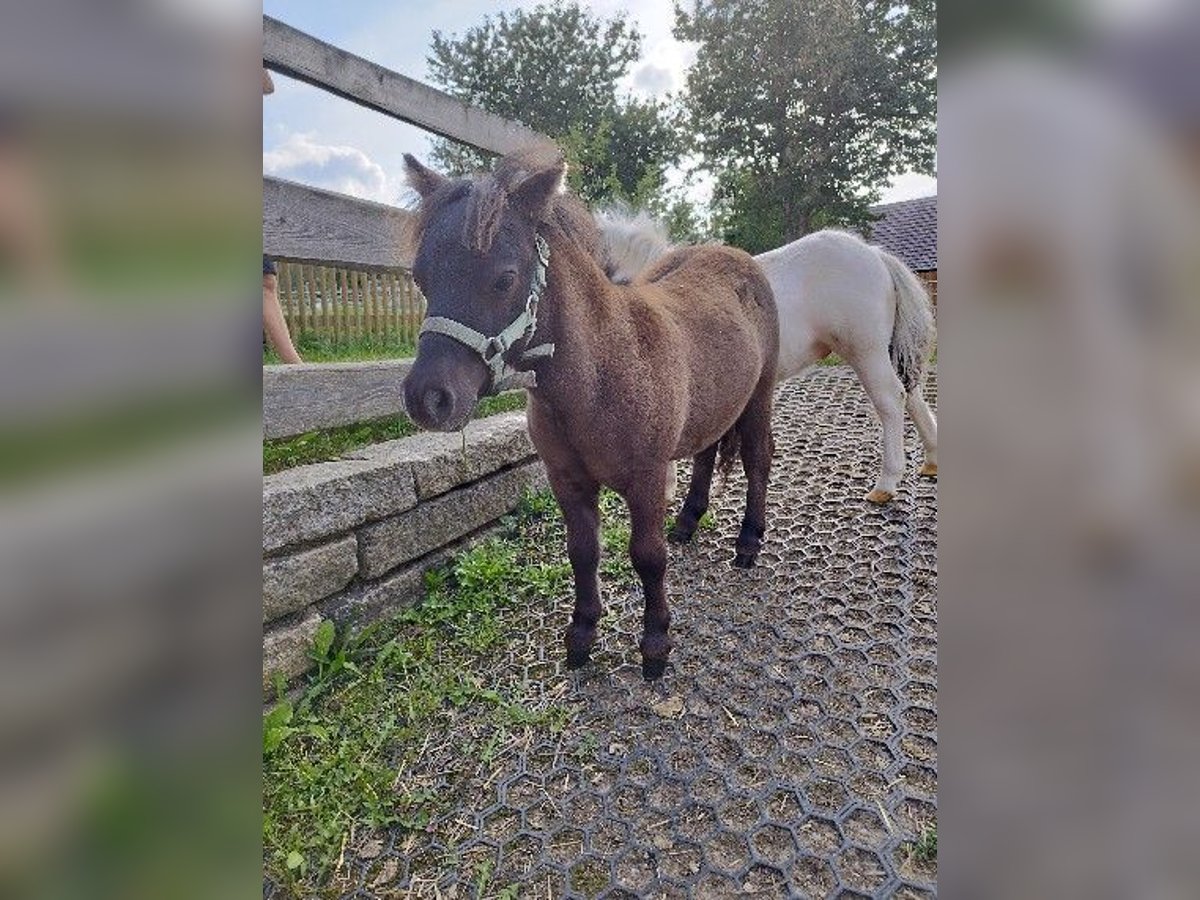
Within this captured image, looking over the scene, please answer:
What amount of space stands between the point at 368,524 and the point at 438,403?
817mm

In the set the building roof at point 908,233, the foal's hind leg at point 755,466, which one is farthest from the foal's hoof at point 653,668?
the building roof at point 908,233

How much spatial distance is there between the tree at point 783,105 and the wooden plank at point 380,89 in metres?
1.29

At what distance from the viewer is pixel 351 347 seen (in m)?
2.19

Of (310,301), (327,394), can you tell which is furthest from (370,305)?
(327,394)

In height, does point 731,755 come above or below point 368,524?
below

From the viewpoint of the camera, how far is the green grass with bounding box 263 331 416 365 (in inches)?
83.0

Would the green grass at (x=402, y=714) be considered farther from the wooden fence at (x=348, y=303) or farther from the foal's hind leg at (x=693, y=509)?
the wooden fence at (x=348, y=303)

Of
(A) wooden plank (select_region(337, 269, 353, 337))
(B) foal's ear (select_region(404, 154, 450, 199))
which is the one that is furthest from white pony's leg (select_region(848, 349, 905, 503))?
(A) wooden plank (select_region(337, 269, 353, 337))

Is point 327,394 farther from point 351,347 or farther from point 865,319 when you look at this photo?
point 865,319

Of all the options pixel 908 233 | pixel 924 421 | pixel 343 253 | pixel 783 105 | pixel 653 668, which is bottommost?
pixel 653 668

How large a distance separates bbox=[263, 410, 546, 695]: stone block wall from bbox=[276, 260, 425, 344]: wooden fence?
0.42m
